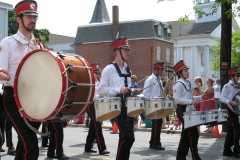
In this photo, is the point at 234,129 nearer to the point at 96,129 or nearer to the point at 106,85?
the point at 96,129

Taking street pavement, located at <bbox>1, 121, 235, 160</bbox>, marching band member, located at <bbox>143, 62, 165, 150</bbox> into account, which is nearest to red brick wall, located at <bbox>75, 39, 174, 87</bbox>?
street pavement, located at <bbox>1, 121, 235, 160</bbox>

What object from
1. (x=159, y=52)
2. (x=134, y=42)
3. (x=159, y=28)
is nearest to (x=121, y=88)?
(x=134, y=42)

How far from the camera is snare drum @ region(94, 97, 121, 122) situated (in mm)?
6371

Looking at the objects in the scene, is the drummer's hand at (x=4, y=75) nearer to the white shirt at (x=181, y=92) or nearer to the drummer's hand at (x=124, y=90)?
the drummer's hand at (x=124, y=90)

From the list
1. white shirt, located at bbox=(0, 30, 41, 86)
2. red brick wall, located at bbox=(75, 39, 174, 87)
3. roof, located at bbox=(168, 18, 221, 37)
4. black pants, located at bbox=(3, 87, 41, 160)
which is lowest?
black pants, located at bbox=(3, 87, 41, 160)

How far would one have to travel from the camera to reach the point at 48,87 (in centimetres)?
502

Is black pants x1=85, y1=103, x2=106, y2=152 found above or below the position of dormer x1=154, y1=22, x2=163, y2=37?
below

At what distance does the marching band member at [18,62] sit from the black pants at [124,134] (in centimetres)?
170

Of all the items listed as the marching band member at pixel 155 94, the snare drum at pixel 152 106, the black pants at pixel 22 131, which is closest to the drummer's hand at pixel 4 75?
the black pants at pixel 22 131

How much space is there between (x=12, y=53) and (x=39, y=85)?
0.58m

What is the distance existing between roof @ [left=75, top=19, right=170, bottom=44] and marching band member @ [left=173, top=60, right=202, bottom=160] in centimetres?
4099

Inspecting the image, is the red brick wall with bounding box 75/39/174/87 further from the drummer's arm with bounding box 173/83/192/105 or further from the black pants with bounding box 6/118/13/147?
the drummer's arm with bounding box 173/83/192/105

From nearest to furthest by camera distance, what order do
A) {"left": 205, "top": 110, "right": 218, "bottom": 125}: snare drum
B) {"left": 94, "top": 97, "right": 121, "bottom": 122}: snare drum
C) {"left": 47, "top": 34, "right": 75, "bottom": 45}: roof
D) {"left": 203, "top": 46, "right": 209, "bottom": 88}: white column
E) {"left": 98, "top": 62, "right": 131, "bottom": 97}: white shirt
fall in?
{"left": 94, "top": 97, "right": 121, "bottom": 122}: snare drum, {"left": 98, "top": 62, "right": 131, "bottom": 97}: white shirt, {"left": 205, "top": 110, "right": 218, "bottom": 125}: snare drum, {"left": 203, "top": 46, "right": 209, "bottom": 88}: white column, {"left": 47, "top": 34, "right": 75, "bottom": 45}: roof

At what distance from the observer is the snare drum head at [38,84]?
4.96 m
